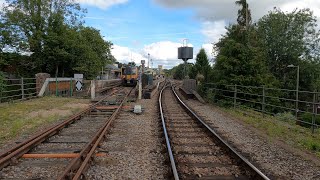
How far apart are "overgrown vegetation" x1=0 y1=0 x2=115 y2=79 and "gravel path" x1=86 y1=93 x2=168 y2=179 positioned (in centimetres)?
2429

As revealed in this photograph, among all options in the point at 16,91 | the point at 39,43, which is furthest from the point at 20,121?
the point at 39,43

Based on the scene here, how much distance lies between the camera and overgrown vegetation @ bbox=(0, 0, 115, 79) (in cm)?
3375

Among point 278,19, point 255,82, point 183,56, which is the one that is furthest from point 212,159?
point 183,56

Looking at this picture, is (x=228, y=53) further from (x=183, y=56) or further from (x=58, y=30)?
(x=183, y=56)

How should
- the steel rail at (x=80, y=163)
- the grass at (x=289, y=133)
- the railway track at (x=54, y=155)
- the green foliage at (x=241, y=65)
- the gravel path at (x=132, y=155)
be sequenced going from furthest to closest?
the green foliage at (x=241, y=65), the grass at (x=289, y=133), the gravel path at (x=132, y=155), the railway track at (x=54, y=155), the steel rail at (x=80, y=163)

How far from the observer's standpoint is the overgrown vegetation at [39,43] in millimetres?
33750

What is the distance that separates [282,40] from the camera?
35.9 m

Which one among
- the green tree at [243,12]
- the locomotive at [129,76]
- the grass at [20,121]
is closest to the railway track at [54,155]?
the grass at [20,121]

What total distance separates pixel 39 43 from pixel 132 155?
29.7 metres

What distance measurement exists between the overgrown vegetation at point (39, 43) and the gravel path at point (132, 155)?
2429 cm

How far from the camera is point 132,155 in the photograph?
7668 mm

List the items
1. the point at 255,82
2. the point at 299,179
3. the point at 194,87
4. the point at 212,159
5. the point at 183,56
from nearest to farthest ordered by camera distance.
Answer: the point at 299,179 < the point at 212,159 < the point at 255,82 < the point at 194,87 < the point at 183,56

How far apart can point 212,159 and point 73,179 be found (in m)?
3.20

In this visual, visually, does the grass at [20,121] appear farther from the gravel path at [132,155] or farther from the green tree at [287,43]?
the green tree at [287,43]
